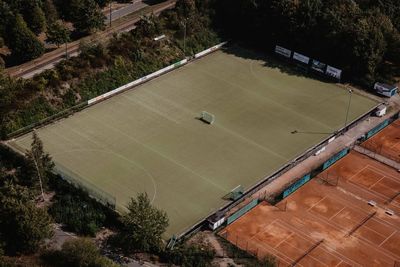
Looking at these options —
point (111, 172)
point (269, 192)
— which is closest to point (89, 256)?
point (111, 172)

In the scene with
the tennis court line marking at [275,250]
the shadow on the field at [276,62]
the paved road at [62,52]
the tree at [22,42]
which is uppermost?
the tree at [22,42]

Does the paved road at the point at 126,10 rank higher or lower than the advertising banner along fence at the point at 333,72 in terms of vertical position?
higher

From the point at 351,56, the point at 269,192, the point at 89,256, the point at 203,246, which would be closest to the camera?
the point at 89,256

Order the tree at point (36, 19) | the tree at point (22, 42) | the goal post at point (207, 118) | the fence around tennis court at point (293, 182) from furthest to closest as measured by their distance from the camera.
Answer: the tree at point (36, 19)
the tree at point (22, 42)
the goal post at point (207, 118)
the fence around tennis court at point (293, 182)

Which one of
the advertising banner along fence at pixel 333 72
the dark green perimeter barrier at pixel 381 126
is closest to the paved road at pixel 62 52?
the advertising banner along fence at pixel 333 72

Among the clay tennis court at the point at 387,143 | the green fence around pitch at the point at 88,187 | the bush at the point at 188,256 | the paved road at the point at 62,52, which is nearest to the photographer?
the bush at the point at 188,256

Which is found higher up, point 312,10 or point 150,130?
point 312,10

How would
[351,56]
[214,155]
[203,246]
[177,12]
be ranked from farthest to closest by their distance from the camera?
[177,12] < [351,56] < [214,155] < [203,246]

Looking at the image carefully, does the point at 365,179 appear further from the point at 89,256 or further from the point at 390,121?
Result: the point at 89,256

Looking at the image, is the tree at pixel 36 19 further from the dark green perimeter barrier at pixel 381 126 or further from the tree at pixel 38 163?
the dark green perimeter barrier at pixel 381 126
